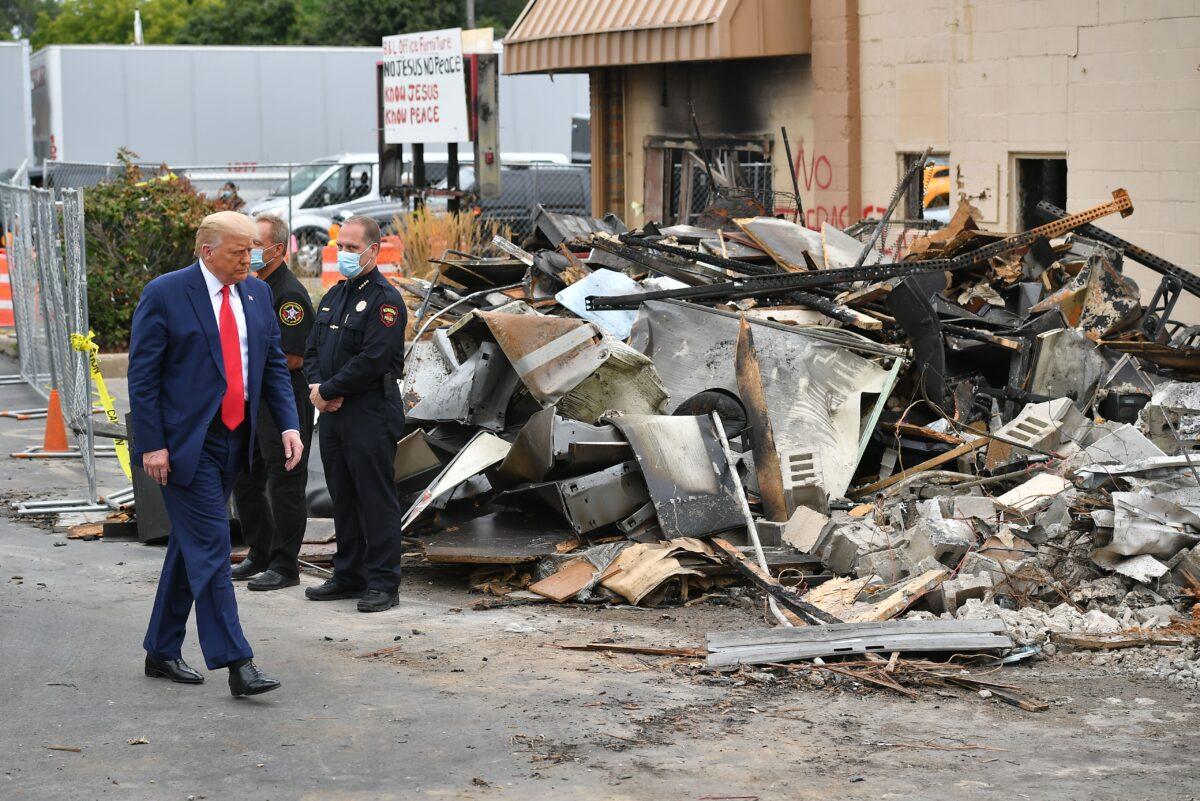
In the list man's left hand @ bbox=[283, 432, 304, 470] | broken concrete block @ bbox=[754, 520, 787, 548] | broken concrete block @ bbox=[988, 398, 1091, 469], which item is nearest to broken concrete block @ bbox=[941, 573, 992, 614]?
broken concrete block @ bbox=[754, 520, 787, 548]

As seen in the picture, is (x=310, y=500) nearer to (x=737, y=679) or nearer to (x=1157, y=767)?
(x=737, y=679)

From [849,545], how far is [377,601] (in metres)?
2.32

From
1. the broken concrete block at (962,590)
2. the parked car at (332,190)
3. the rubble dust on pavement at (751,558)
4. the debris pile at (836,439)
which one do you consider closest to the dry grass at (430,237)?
the rubble dust on pavement at (751,558)

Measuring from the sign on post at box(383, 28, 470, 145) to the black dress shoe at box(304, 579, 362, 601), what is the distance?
11.4 metres

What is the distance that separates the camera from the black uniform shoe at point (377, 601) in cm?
665

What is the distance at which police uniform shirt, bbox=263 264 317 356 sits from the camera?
7164 millimetres

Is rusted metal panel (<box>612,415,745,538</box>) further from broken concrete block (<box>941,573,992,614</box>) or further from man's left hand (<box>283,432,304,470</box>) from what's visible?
man's left hand (<box>283,432,304,470</box>)

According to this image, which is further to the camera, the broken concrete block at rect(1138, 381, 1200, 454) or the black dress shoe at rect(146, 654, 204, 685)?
the broken concrete block at rect(1138, 381, 1200, 454)

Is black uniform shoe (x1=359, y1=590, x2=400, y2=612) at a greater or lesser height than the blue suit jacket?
lesser

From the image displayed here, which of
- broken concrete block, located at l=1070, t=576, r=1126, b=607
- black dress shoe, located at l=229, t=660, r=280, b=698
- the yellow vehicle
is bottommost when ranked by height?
broken concrete block, located at l=1070, t=576, r=1126, b=607

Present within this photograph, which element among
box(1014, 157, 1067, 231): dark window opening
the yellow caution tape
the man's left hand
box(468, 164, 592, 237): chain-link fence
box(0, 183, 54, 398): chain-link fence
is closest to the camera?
the man's left hand

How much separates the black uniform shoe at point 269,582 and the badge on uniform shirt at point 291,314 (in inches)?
49.7

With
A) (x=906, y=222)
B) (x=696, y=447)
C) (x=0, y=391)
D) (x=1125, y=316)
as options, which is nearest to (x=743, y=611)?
(x=696, y=447)

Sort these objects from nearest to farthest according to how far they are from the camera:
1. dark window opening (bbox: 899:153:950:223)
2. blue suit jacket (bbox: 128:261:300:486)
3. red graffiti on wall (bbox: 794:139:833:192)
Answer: blue suit jacket (bbox: 128:261:300:486)
dark window opening (bbox: 899:153:950:223)
red graffiti on wall (bbox: 794:139:833:192)
